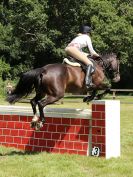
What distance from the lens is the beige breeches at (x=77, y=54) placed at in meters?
9.55

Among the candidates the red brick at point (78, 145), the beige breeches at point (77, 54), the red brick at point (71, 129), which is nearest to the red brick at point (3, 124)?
the red brick at point (71, 129)

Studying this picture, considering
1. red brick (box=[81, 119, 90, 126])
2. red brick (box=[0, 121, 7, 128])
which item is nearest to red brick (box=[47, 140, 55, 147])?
red brick (box=[81, 119, 90, 126])

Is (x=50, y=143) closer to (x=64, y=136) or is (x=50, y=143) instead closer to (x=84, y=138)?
(x=64, y=136)

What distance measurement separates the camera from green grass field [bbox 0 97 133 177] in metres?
7.19

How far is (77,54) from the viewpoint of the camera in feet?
31.5

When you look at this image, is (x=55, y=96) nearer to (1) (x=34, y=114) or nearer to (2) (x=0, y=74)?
(1) (x=34, y=114)

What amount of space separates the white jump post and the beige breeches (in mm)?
1256

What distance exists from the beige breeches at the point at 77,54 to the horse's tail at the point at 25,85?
91 centimetres

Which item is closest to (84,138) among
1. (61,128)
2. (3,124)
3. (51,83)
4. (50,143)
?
(61,128)

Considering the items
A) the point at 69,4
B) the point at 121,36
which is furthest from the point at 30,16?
the point at 121,36

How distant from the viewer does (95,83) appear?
32.4ft

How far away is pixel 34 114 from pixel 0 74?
32.0 meters

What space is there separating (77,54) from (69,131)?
1.71m

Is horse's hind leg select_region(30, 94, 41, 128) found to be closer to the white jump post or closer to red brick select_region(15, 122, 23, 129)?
red brick select_region(15, 122, 23, 129)
